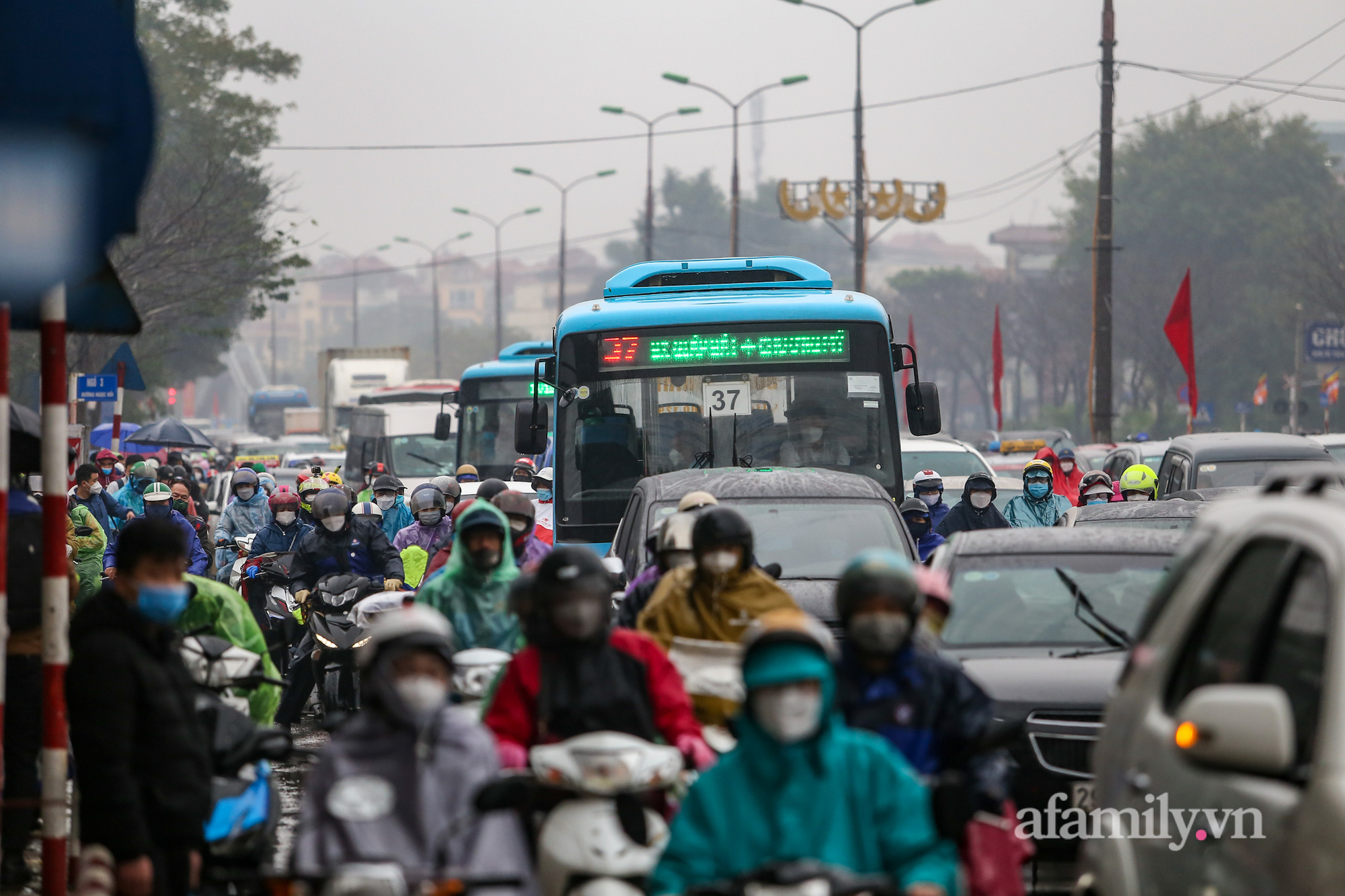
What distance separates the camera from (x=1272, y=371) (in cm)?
6931

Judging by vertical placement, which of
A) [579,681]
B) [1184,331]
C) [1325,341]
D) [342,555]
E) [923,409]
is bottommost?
[342,555]

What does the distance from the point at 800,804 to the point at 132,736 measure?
206 centimetres

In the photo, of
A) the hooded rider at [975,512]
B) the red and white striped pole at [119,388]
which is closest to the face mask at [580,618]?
the hooded rider at [975,512]

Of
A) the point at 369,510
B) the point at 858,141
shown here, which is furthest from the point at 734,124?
the point at 369,510

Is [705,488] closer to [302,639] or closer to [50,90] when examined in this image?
[302,639]

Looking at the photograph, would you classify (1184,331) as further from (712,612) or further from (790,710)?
(790,710)

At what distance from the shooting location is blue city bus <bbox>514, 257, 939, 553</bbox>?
13.4 m

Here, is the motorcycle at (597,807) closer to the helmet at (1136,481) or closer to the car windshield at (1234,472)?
the helmet at (1136,481)

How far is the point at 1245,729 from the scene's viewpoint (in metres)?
3.53

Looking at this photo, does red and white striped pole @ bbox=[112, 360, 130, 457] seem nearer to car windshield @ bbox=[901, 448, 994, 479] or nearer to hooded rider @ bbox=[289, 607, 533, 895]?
car windshield @ bbox=[901, 448, 994, 479]

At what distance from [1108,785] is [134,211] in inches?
122

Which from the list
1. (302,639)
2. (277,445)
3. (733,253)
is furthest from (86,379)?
(277,445)

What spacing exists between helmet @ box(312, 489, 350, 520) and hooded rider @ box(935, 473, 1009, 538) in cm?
449

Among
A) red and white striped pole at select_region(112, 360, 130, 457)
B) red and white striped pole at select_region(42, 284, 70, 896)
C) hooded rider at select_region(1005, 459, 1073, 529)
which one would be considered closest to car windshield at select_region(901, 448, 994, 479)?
hooded rider at select_region(1005, 459, 1073, 529)
